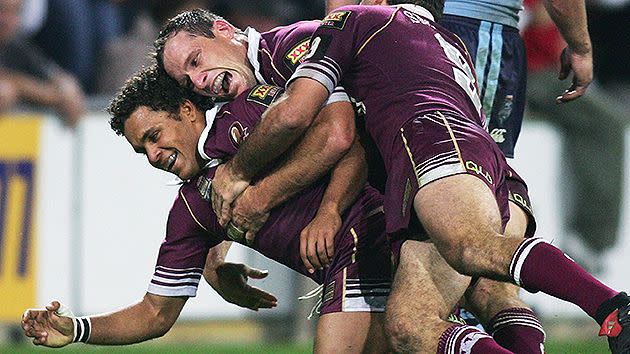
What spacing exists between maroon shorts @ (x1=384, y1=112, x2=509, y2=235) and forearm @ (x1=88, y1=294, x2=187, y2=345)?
1119 millimetres

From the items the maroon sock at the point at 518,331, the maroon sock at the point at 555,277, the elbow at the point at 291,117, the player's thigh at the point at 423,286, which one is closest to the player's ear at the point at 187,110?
the elbow at the point at 291,117

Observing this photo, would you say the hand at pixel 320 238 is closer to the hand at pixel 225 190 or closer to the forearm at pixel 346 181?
the forearm at pixel 346 181

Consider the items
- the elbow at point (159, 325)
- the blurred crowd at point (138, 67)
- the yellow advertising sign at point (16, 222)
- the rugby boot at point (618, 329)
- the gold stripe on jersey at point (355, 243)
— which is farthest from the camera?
the blurred crowd at point (138, 67)

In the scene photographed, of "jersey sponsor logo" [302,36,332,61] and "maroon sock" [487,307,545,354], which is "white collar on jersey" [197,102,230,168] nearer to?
"jersey sponsor logo" [302,36,332,61]

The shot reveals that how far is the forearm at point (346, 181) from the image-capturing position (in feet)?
15.6

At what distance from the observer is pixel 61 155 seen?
877 centimetres

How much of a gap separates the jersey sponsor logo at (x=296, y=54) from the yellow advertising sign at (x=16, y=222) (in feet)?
13.7

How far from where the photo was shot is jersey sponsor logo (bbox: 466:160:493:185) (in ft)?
14.3

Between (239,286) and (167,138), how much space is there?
734 millimetres

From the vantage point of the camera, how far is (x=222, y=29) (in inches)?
203

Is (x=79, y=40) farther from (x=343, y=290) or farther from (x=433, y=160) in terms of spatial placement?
(x=433, y=160)

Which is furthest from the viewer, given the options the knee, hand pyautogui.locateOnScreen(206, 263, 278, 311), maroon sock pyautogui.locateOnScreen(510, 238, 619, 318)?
hand pyautogui.locateOnScreen(206, 263, 278, 311)

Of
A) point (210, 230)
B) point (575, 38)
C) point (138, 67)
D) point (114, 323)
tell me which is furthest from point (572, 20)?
point (138, 67)

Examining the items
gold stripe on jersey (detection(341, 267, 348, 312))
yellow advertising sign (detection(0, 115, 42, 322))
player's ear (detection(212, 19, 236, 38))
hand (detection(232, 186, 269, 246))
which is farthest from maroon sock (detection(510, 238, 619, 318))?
yellow advertising sign (detection(0, 115, 42, 322))
